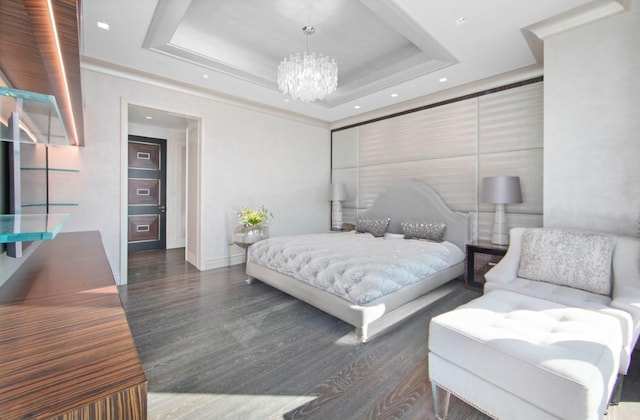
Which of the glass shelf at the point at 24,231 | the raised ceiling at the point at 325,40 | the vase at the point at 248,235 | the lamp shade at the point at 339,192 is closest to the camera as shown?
the glass shelf at the point at 24,231

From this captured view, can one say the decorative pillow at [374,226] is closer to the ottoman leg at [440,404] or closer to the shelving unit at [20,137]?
the ottoman leg at [440,404]

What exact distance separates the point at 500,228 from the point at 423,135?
1836mm

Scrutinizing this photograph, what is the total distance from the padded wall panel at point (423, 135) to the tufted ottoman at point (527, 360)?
2.90 meters

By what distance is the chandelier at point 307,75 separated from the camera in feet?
9.86

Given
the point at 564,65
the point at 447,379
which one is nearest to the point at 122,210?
the point at 447,379

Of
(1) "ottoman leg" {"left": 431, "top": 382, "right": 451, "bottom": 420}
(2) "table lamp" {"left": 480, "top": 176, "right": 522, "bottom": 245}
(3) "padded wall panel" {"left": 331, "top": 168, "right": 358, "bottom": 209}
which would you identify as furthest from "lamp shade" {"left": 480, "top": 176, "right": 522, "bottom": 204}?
(3) "padded wall panel" {"left": 331, "top": 168, "right": 358, "bottom": 209}

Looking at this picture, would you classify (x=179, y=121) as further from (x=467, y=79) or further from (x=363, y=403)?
(x=363, y=403)

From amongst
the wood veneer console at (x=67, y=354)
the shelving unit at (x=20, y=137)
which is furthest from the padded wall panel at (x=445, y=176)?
the shelving unit at (x=20, y=137)

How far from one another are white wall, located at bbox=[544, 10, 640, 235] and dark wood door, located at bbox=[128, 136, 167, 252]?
6588mm

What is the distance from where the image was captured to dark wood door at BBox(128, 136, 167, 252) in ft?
19.0

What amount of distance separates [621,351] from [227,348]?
2469 millimetres

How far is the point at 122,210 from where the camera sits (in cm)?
363

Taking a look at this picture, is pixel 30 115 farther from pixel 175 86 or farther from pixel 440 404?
pixel 175 86

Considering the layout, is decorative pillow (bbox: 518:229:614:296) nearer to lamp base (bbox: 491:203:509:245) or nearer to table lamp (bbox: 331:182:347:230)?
lamp base (bbox: 491:203:509:245)
